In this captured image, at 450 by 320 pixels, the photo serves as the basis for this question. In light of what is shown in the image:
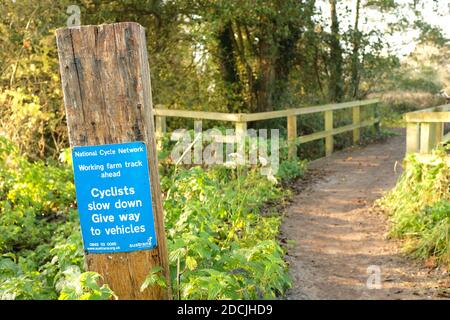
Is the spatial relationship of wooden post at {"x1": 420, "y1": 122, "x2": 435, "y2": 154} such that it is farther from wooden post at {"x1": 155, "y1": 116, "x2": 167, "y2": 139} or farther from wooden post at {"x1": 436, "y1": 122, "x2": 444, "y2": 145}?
wooden post at {"x1": 155, "y1": 116, "x2": 167, "y2": 139}

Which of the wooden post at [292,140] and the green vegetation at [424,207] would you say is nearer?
the green vegetation at [424,207]

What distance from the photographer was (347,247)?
614cm

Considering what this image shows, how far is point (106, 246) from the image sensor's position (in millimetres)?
2904

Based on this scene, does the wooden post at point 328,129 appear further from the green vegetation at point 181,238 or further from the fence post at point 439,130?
the fence post at point 439,130

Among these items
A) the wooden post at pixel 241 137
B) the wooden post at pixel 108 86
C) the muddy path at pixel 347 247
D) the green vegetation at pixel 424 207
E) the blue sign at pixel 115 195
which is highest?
the wooden post at pixel 108 86

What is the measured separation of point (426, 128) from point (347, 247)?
210 cm

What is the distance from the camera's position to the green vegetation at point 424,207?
18.1 ft

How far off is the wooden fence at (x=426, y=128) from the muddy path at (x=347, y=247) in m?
1.07

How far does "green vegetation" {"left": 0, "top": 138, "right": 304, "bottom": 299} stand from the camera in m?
3.22

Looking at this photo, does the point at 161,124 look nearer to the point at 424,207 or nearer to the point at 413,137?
the point at 413,137

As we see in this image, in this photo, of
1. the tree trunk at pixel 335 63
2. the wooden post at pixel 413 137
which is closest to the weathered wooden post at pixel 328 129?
the tree trunk at pixel 335 63
